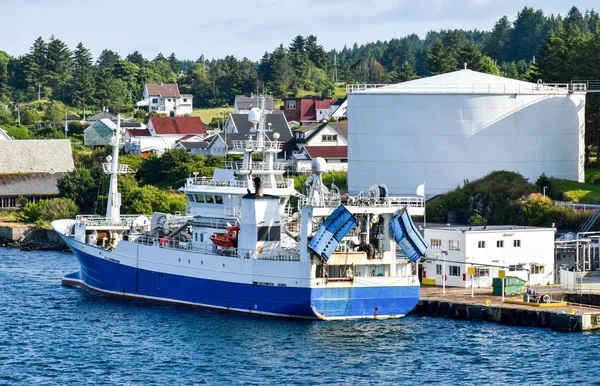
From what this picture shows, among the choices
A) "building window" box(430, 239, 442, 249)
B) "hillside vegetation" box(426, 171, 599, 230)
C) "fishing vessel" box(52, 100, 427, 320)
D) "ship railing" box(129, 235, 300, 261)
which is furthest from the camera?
"hillside vegetation" box(426, 171, 599, 230)

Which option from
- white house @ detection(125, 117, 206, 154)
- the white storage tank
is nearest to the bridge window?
the white storage tank

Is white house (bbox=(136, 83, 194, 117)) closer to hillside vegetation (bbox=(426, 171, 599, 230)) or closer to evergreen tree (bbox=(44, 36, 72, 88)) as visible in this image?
evergreen tree (bbox=(44, 36, 72, 88))

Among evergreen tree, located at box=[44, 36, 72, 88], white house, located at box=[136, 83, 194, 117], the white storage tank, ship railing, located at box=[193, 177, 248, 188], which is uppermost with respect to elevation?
evergreen tree, located at box=[44, 36, 72, 88]

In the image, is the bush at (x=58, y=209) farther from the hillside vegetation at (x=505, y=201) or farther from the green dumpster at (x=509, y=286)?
the green dumpster at (x=509, y=286)

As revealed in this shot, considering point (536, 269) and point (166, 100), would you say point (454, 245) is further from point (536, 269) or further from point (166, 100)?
point (166, 100)

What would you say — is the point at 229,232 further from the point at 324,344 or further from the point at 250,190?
the point at 324,344

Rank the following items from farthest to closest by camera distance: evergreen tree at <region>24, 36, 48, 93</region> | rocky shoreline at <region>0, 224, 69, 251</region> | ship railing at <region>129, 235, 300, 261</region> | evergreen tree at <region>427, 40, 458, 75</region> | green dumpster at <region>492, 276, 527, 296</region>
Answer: evergreen tree at <region>24, 36, 48, 93</region>, evergreen tree at <region>427, 40, 458, 75</region>, rocky shoreline at <region>0, 224, 69, 251</region>, green dumpster at <region>492, 276, 527, 296</region>, ship railing at <region>129, 235, 300, 261</region>

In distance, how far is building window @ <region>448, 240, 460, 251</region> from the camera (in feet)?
176

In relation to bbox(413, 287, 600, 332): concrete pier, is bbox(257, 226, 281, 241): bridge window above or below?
above

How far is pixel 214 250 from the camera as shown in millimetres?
51156

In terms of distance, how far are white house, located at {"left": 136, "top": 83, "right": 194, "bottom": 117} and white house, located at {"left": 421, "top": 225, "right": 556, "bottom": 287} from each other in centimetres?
9526

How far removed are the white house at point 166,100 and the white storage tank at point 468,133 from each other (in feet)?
246

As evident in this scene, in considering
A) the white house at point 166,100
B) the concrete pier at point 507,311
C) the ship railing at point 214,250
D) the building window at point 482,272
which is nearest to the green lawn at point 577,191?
the building window at point 482,272

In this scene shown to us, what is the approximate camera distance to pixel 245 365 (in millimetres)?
40938
